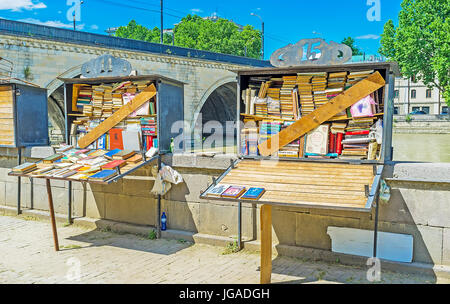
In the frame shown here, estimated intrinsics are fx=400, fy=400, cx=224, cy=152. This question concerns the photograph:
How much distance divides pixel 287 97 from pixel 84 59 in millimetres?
20766

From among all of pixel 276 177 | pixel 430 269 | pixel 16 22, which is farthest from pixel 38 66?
pixel 430 269

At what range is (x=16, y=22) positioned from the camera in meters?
20.9

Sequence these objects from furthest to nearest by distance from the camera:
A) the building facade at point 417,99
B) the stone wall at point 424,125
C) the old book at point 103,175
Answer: the building facade at point 417,99, the stone wall at point 424,125, the old book at point 103,175

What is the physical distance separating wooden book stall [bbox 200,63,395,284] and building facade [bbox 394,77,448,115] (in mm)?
62654

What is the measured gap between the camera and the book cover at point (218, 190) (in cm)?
524

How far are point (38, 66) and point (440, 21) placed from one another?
3752 cm

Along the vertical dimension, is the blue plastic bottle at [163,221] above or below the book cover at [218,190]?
below

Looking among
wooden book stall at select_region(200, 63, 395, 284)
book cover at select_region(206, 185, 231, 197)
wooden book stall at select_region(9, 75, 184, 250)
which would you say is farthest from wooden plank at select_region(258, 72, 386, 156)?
wooden book stall at select_region(9, 75, 184, 250)

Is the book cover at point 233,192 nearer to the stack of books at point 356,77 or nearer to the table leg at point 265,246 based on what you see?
the table leg at point 265,246

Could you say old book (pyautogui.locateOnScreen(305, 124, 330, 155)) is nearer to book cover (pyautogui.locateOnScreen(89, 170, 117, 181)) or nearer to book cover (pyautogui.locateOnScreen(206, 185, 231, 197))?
book cover (pyautogui.locateOnScreen(206, 185, 231, 197))

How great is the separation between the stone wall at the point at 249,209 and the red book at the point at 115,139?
650mm

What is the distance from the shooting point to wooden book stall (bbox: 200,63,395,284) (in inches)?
204

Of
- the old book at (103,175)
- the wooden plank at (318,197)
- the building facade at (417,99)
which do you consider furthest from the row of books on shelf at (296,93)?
the building facade at (417,99)
